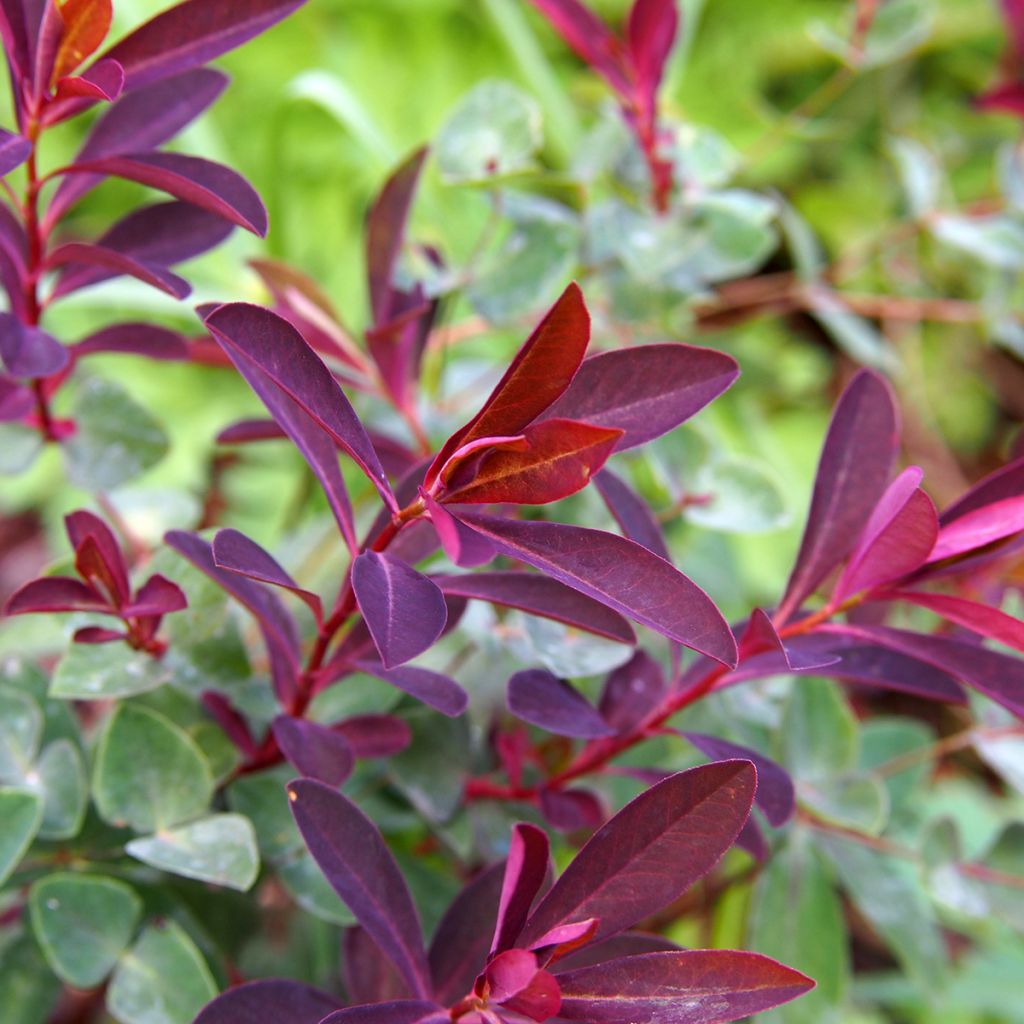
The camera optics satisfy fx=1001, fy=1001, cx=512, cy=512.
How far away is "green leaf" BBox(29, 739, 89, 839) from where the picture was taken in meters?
0.46

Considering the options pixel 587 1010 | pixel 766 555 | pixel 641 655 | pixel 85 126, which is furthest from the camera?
pixel 85 126

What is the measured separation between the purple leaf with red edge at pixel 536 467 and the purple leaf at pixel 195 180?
5.0 inches

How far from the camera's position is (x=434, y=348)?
0.84 m

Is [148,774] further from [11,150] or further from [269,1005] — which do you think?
[11,150]

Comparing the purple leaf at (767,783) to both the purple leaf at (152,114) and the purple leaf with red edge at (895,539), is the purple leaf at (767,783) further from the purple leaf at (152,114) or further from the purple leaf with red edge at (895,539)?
the purple leaf at (152,114)

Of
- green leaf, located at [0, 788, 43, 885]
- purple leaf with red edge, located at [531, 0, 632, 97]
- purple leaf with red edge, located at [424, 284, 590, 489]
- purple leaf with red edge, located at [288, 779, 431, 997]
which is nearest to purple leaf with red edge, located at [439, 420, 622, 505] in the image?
purple leaf with red edge, located at [424, 284, 590, 489]

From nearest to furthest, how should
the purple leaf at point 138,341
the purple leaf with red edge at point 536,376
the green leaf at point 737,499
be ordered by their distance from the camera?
the purple leaf with red edge at point 536,376 < the purple leaf at point 138,341 < the green leaf at point 737,499

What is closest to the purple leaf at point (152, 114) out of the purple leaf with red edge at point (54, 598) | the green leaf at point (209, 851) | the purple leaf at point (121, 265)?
the purple leaf at point (121, 265)

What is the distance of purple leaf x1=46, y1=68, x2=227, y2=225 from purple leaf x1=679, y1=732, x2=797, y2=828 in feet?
1.17

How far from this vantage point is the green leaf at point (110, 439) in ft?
1.75

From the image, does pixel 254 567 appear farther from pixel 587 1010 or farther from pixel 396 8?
pixel 396 8

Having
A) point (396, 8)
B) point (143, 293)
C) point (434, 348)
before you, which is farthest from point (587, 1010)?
point (396, 8)

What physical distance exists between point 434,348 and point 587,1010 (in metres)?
0.60

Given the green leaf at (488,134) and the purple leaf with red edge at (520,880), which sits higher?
the green leaf at (488,134)
